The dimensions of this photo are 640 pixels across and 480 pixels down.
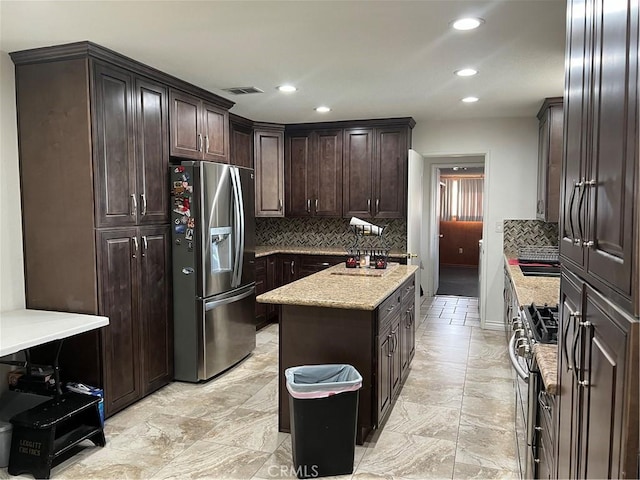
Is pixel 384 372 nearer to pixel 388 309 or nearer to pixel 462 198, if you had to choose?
pixel 388 309

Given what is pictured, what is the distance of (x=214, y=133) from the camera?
418 cm

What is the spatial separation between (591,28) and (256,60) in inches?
96.5

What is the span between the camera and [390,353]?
3.03 meters

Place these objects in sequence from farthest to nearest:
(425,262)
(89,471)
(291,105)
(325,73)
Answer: (425,262) → (291,105) → (325,73) → (89,471)

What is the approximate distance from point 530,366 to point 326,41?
2101 mm

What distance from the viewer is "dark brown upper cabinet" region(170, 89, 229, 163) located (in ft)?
12.0

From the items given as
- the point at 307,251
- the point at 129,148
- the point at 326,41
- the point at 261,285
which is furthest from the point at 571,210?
the point at 307,251

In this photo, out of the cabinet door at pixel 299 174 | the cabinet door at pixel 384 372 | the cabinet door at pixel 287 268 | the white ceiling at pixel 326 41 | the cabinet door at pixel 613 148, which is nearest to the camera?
the cabinet door at pixel 613 148

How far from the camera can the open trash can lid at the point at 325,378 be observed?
2367 mm

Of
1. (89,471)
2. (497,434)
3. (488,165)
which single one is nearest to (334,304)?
(497,434)

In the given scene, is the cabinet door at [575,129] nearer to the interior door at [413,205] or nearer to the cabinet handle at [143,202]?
the cabinet handle at [143,202]

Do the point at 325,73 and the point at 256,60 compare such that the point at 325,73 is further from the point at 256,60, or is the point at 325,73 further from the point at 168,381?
the point at 168,381

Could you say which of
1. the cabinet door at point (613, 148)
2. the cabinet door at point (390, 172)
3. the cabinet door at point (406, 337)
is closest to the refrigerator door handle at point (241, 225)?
the cabinet door at point (406, 337)

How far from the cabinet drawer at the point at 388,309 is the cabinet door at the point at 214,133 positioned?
2033 millimetres
